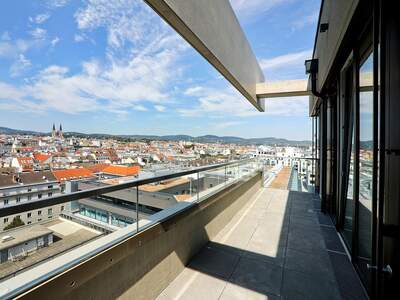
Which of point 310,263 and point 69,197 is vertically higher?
point 69,197

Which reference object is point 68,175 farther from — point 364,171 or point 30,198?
point 364,171

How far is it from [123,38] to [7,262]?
6.20 m

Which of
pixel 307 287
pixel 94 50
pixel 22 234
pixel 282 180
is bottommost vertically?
pixel 307 287

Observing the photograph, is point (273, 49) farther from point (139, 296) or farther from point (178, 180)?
point (139, 296)

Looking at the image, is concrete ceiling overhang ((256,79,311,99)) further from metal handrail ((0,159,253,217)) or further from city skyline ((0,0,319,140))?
metal handrail ((0,159,253,217))

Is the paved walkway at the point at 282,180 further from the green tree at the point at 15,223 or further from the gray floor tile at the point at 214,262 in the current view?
the green tree at the point at 15,223

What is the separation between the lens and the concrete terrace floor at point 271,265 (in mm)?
2189

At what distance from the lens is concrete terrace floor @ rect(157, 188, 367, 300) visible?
7.18ft

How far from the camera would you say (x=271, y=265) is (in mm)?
2688

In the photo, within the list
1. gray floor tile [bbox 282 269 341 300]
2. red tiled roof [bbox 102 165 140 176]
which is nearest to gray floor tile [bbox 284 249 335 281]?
gray floor tile [bbox 282 269 341 300]

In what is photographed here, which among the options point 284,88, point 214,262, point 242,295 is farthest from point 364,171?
point 284,88

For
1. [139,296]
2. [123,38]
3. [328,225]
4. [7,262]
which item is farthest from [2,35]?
[328,225]

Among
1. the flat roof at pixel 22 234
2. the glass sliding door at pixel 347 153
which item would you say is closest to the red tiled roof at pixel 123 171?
the flat roof at pixel 22 234

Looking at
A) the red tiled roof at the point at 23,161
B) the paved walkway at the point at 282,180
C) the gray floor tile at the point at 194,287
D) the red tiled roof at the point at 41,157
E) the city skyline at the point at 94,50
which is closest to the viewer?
the gray floor tile at the point at 194,287
